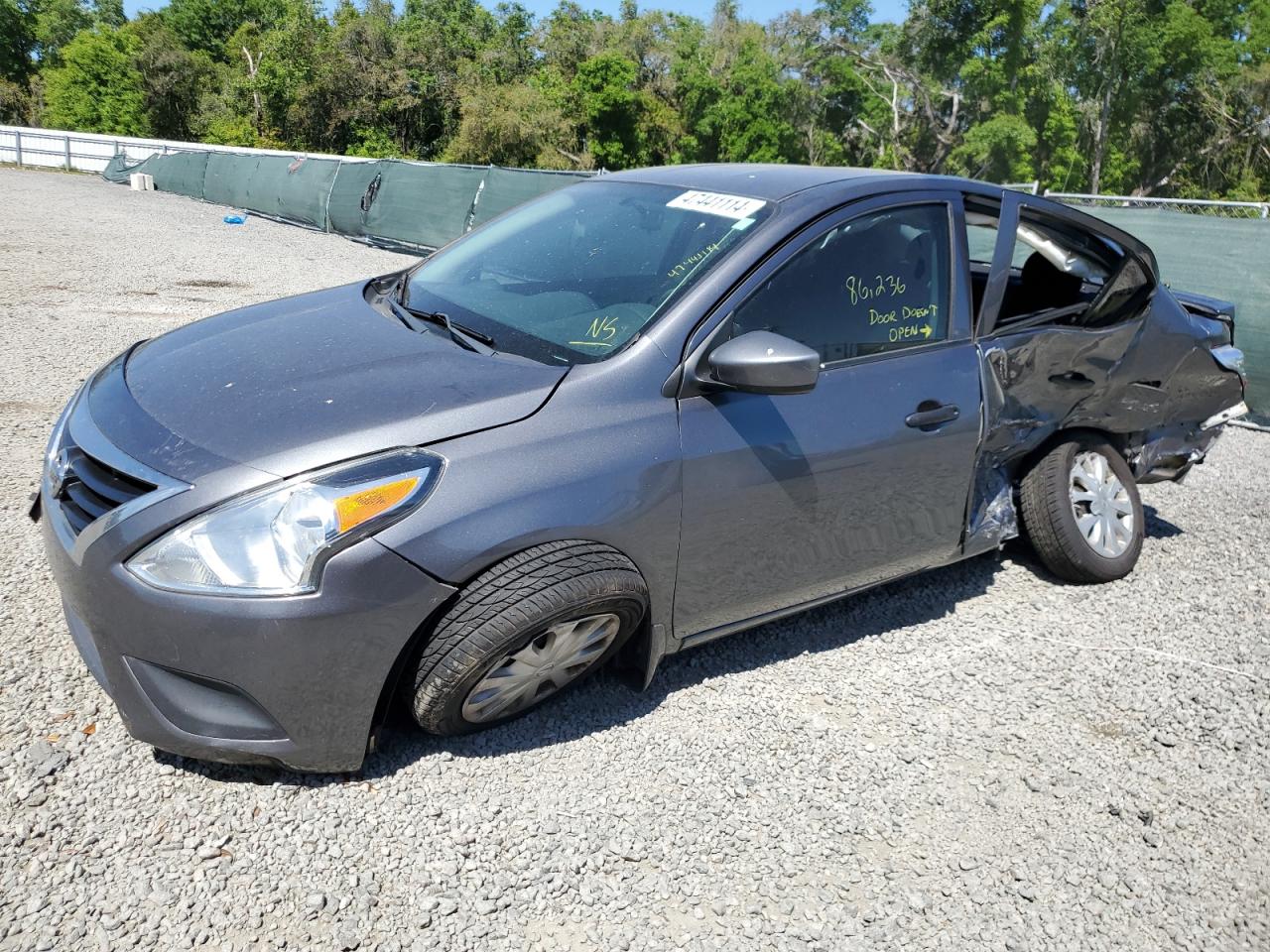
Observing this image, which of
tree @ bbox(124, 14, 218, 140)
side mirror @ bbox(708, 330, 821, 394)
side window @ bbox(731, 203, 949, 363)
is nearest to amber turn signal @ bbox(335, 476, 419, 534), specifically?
side mirror @ bbox(708, 330, 821, 394)

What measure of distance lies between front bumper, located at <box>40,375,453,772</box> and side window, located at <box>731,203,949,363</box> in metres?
1.37

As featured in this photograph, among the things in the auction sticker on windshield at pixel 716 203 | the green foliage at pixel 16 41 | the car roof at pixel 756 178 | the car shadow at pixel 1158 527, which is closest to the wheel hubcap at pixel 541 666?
the auction sticker on windshield at pixel 716 203

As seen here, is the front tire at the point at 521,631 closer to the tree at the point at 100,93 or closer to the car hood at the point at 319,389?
the car hood at the point at 319,389

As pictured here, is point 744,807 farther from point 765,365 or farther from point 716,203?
point 716,203

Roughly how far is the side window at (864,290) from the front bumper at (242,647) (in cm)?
137

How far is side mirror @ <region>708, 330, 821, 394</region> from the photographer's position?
2.88 meters

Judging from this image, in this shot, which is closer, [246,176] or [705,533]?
[705,533]

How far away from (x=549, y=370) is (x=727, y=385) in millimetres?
527

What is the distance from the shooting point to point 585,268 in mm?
3455

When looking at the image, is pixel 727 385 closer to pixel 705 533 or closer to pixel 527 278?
pixel 705 533

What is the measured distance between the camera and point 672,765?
10.00 feet

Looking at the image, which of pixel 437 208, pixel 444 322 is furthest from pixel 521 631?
pixel 437 208

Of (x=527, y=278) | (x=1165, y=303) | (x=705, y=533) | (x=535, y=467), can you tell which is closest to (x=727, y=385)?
(x=705, y=533)

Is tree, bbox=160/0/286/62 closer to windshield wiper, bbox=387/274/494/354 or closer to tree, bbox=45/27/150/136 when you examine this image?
tree, bbox=45/27/150/136
